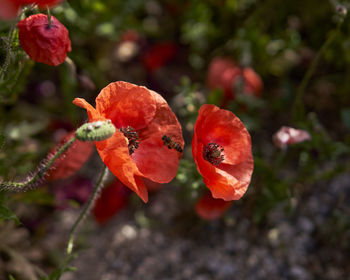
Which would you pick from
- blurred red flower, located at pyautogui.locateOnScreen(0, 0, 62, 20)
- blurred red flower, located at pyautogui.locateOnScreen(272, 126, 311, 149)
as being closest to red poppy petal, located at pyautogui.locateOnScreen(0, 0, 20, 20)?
blurred red flower, located at pyautogui.locateOnScreen(0, 0, 62, 20)

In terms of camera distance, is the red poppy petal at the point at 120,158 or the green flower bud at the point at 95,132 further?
the red poppy petal at the point at 120,158

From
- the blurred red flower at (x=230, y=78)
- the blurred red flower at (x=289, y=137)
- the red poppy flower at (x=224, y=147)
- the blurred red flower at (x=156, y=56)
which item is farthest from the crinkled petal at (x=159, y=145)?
the blurred red flower at (x=156, y=56)

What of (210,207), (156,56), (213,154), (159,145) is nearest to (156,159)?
(159,145)

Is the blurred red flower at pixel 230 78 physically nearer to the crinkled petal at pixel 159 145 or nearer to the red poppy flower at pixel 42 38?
the crinkled petal at pixel 159 145

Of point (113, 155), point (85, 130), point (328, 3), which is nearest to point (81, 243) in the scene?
point (113, 155)

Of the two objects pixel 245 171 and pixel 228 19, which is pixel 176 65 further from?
pixel 245 171

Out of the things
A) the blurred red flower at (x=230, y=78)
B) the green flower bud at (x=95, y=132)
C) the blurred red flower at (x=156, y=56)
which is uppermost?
the green flower bud at (x=95, y=132)
